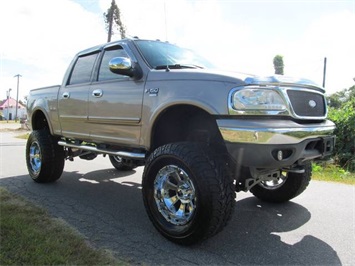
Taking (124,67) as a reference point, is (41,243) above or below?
below

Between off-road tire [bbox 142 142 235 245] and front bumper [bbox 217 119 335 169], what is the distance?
27cm

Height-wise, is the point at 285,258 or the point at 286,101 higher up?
the point at 286,101

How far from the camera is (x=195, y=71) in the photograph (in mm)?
3281

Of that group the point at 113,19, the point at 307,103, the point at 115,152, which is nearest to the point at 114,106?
the point at 115,152

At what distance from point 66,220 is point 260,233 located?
7.05 ft

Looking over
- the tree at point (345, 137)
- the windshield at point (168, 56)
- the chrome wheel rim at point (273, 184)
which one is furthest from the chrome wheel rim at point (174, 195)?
the tree at point (345, 137)

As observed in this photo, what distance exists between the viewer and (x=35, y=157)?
5.80 m

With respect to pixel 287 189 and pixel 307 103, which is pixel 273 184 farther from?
pixel 307 103

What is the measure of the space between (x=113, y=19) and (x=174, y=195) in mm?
17747

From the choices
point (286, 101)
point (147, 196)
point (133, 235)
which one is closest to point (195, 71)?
point (286, 101)

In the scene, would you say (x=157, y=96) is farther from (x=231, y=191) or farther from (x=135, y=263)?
(x=135, y=263)

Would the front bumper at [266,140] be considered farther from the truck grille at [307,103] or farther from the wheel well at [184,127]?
the wheel well at [184,127]

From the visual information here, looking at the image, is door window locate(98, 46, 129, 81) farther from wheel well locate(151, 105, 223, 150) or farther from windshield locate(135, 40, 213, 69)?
wheel well locate(151, 105, 223, 150)

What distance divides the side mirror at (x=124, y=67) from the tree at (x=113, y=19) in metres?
16.1
